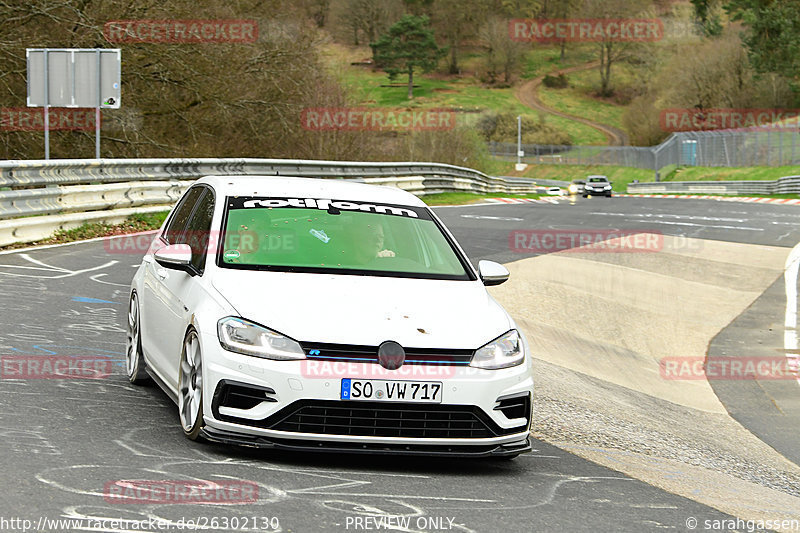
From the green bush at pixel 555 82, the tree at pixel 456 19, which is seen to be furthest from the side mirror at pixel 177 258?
the tree at pixel 456 19

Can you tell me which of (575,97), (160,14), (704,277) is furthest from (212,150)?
(575,97)

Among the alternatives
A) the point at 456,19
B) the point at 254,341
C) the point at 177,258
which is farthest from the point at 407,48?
the point at 254,341

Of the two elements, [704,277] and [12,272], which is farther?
[704,277]

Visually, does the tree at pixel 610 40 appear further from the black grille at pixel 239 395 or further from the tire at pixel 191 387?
the black grille at pixel 239 395

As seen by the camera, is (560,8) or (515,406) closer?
(515,406)

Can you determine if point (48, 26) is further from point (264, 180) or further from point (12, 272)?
point (264, 180)

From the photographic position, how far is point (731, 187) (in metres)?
62.2

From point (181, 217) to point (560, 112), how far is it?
140821mm

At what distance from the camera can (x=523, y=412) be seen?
6.19 m

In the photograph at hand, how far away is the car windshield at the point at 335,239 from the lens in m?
6.78

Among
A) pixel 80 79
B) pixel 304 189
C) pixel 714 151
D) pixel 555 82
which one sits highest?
pixel 555 82

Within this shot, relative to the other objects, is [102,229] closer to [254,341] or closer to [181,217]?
[181,217]

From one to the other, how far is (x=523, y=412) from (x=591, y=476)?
553mm

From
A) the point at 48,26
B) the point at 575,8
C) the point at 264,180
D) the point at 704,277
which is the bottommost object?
the point at 704,277
